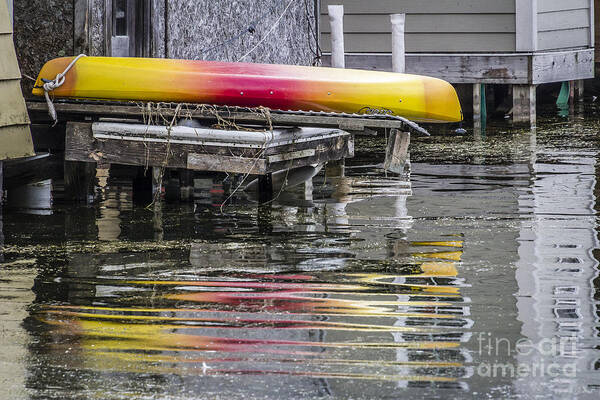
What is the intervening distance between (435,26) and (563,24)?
6.32 ft

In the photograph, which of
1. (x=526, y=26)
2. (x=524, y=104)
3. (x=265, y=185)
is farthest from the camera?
(x=524, y=104)

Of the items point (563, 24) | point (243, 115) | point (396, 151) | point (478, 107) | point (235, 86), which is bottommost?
point (396, 151)

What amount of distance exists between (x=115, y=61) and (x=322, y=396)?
6.12m

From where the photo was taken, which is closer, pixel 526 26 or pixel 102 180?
pixel 102 180

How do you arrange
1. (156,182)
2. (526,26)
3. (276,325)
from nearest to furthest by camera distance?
(276,325) → (156,182) → (526,26)

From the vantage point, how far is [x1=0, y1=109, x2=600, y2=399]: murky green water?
4688 millimetres

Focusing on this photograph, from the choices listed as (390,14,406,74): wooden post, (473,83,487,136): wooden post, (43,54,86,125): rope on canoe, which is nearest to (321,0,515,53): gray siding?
(473,83,487,136): wooden post

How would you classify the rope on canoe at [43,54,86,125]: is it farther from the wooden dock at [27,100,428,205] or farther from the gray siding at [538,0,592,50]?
the gray siding at [538,0,592,50]

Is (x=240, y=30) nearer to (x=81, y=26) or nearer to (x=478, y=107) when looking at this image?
(x=81, y=26)

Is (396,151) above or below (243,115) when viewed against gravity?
below

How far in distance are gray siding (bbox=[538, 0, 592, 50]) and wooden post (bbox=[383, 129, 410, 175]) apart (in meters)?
6.59

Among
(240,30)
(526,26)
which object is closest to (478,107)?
(526,26)

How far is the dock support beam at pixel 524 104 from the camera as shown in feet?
54.6

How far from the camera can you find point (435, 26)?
1727 centimetres
